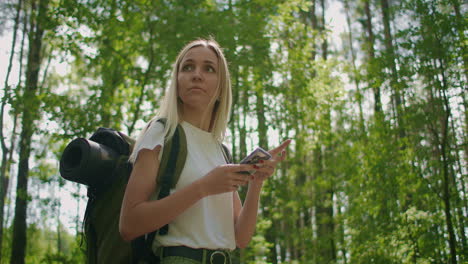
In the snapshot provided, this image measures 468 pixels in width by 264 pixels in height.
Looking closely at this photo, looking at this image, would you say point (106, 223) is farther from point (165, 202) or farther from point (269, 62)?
point (269, 62)

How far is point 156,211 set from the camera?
1.39 metres

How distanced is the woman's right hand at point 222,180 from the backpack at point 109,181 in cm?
18

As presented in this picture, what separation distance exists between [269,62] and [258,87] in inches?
19.5

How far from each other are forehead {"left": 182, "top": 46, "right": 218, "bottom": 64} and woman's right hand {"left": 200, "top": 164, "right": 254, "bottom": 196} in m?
0.62

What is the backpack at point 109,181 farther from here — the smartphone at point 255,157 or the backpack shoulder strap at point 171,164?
the smartphone at point 255,157

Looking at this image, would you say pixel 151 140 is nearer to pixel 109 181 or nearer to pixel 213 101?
pixel 109 181

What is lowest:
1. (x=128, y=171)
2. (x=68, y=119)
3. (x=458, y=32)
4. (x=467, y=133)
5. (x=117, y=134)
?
(x=128, y=171)

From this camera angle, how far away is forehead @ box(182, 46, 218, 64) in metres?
1.79

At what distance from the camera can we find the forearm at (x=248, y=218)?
1.80 metres

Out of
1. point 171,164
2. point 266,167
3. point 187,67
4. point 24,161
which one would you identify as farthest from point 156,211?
point 24,161

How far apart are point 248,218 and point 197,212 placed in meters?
0.34

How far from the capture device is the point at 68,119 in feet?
19.6

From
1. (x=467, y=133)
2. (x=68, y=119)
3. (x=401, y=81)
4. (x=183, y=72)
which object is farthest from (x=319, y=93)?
(x=183, y=72)

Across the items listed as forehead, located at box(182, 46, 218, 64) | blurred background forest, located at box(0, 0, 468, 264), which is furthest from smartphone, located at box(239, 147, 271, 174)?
blurred background forest, located at box(0, 0, 468, 264)
